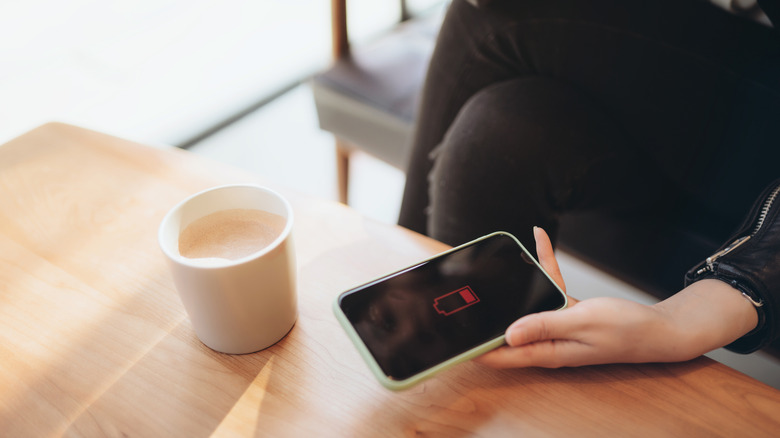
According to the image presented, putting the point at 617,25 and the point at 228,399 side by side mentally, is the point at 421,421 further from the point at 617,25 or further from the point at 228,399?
the point at 617,25

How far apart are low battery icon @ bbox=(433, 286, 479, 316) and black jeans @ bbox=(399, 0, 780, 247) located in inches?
8.5

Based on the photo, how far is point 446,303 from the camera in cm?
36

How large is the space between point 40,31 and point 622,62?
1143 millimetres

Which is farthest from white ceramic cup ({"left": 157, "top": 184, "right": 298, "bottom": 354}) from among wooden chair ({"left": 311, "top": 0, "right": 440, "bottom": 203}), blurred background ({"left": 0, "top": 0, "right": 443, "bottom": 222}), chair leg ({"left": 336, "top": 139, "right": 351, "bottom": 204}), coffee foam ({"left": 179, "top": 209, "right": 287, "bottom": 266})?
blurred background ({"left": 0, "top": 0, "right": 443, "bottom": 222})

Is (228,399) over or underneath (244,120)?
over

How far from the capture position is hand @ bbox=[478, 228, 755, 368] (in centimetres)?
34

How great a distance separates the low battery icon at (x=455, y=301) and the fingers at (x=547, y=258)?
0.25 ft

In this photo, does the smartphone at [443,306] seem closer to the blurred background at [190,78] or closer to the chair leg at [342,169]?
the chair leg at [342,169]

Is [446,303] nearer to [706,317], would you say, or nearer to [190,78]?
[706,317]

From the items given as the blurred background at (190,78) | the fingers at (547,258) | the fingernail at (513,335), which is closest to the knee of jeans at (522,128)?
the fingers at (547,258)

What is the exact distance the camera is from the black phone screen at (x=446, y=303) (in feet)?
1.08

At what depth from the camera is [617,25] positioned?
0.57 meters

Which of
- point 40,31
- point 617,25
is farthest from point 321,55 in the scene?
point 617,25

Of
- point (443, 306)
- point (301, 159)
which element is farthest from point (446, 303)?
point (301, 159)
